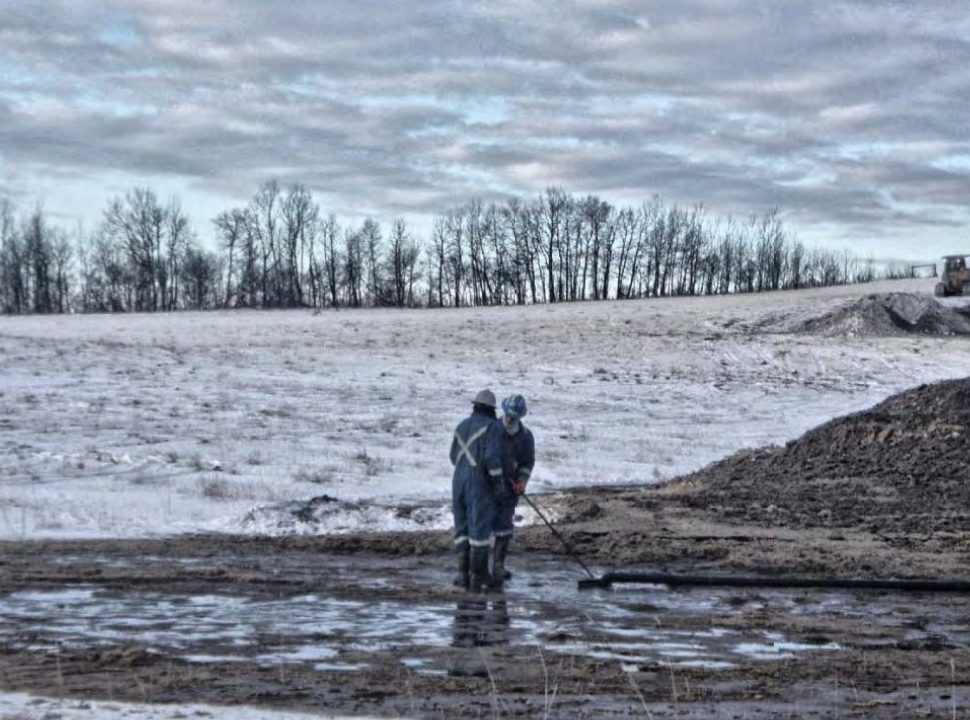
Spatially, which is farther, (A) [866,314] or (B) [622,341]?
(A) [866,314]

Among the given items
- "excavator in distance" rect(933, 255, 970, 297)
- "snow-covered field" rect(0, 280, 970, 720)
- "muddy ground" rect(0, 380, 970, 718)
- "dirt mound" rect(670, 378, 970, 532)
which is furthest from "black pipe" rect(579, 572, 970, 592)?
"excavator in distance" rect(933, 255, 970, 297)

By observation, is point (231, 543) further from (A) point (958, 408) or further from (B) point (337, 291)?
(B) point (337, 291)

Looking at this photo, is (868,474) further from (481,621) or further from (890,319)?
(890,319)

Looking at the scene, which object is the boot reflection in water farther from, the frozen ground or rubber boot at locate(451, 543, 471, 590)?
the frozen ground

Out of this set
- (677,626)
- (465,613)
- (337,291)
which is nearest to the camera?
(677,626)

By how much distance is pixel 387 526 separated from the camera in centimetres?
1722

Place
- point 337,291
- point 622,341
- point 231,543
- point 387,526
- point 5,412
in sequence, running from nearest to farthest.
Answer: point 231,543 < point 387,526 < point 5,412 < point 622,341 < point 337,291

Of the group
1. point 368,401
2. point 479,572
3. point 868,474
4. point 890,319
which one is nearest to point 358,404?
point 368,401

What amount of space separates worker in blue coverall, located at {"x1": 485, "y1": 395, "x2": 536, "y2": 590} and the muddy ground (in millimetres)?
391

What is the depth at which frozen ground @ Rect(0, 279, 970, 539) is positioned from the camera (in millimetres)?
18953

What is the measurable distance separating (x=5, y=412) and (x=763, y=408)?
17.3 meters

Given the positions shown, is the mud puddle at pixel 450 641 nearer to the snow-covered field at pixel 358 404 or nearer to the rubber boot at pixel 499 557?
the rubber boot at pixel 499 557

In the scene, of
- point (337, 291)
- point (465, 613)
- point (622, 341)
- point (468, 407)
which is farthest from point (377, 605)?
point (337, 291)

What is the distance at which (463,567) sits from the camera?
12961mm
